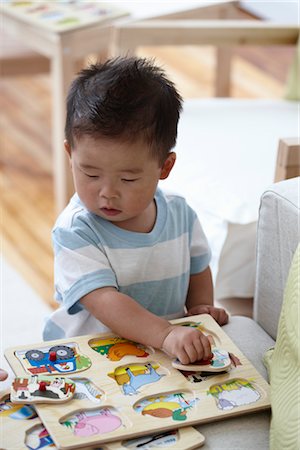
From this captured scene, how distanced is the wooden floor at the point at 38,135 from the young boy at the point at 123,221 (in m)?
0.92

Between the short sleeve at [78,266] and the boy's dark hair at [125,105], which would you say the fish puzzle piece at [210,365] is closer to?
the short sleeve at [78,266]

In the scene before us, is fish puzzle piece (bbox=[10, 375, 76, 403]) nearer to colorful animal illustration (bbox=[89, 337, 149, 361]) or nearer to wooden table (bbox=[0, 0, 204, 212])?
colorful animal illustration (bbox=[89, 337, 149, 361])

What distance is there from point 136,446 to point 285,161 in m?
0.65

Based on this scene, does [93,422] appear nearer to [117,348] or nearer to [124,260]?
[117,348]

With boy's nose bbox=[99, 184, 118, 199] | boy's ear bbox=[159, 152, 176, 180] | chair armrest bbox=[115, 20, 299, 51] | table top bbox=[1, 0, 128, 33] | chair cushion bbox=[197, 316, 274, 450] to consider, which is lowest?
chair cushion bbox=[197, 316, 274, 450]

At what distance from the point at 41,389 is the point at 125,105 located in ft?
1.24

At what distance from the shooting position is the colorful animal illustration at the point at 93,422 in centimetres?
98

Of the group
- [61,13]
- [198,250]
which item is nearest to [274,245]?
[198,250]

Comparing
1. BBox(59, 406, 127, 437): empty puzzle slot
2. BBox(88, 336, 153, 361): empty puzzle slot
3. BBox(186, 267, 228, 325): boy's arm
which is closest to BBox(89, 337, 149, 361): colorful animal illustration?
BBox(88, 336, 153, 361): empty puzzle slot

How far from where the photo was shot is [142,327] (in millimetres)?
1136

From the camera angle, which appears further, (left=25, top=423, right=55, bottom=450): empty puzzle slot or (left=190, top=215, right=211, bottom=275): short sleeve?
(left=190, top=215, right=211, bottom=275): short sleeve

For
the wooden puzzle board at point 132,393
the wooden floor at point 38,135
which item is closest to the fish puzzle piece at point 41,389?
the wooden puzzle board at point 132,393

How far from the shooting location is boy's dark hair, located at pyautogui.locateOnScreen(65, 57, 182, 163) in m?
1.11

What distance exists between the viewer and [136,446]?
0.98 m
